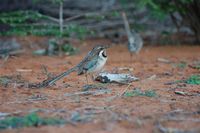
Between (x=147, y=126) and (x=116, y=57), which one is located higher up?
(x=116, y=57)

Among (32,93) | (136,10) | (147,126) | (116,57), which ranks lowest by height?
(147,126)

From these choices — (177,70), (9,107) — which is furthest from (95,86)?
(177,70)

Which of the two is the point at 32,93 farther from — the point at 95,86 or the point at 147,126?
the point at 147,126

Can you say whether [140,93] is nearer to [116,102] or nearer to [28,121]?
[116,102]

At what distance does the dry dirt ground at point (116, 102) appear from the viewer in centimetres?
502

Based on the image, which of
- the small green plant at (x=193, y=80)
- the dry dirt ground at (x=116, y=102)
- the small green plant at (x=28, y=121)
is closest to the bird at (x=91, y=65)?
the dry dirt ground at (x=116, y=102)

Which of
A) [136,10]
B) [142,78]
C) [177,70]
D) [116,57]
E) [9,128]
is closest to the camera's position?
[9,128]

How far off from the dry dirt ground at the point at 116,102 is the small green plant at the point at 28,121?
91mm

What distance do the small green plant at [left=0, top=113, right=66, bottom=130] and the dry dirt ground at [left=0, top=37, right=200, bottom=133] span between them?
91 millimetres

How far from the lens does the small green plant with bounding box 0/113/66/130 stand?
4.96 m

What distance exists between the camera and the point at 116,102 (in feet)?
20.3

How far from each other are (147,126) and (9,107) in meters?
1.92

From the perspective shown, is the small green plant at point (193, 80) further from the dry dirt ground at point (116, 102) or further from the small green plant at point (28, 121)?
the small green plant at point (28, 121)

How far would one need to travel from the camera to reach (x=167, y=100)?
6.34m
